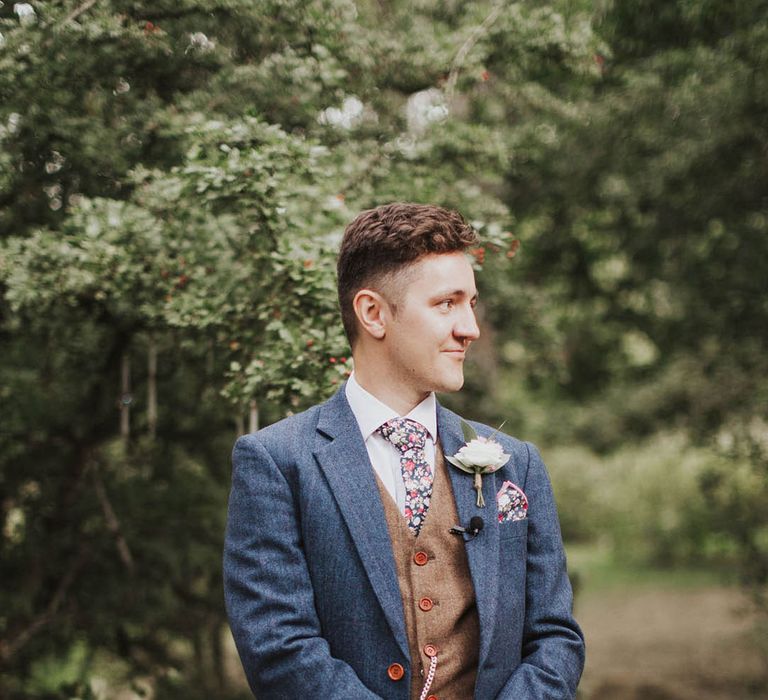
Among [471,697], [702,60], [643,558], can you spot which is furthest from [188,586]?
[643,558]

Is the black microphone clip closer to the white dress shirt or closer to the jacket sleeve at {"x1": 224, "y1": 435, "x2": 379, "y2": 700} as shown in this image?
the white dress shirt

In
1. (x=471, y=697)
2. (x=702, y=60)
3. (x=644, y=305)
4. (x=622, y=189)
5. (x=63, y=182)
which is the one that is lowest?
(x=471, y=697)

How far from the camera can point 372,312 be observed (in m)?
2.20

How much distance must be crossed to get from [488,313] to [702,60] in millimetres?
2191

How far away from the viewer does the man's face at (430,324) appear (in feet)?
7.06

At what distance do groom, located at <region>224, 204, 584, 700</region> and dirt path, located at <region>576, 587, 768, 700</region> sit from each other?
6.01m

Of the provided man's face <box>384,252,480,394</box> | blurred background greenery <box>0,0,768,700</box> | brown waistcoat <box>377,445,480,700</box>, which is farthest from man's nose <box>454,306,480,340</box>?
blurred background greenery <box>0,0,768,700</box>

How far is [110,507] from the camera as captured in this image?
212 inches

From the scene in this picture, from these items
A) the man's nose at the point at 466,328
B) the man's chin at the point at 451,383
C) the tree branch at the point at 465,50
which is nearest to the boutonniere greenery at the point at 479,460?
the man's chin at the point at 451,383

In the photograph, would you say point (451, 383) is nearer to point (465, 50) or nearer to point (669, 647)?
point (465, 50)

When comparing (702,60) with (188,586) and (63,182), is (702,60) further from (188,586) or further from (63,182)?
(188,586)

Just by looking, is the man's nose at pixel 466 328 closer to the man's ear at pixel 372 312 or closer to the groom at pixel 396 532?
the groom at pixel 396 532

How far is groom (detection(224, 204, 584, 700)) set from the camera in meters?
2.03

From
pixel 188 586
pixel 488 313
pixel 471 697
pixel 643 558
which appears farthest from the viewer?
pixel 643 558
